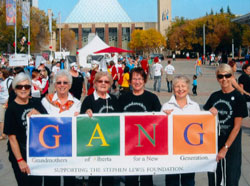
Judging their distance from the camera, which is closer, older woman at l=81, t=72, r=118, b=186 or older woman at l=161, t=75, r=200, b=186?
older woman at l=161, t=75, r=200, b=186

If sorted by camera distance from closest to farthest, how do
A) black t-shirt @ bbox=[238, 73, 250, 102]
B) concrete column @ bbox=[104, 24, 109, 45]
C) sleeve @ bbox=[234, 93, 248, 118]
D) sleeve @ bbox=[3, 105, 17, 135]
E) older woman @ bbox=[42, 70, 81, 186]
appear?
1. sleeve @ bbox=[3, 105, 17, 135]
2. sleeve @ bbox=[234, 93, 248, 118]
3. older woman @ bbox=[42, 70, 81, 186]
4. black t-shirt @ bbox=[238, 73, 250, 102]
5. concrete column @ bbox=[104, 24, 109, 45]

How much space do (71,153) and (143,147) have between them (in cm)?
89

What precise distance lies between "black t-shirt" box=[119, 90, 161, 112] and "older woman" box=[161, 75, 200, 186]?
19 cm

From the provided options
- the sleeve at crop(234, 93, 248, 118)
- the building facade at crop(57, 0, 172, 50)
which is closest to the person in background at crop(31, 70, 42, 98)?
the sleeve at crop(234, 93, 248, 118)

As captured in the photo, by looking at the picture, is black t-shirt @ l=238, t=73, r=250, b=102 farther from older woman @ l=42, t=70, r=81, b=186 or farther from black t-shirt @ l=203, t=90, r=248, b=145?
older woman @ l=42, t=70, r=81, b=186

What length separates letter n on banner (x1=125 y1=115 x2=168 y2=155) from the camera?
465cm

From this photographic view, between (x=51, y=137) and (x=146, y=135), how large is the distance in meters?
1.16

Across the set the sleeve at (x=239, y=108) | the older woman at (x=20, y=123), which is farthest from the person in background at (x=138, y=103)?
the older woman at (x=20, y=123)

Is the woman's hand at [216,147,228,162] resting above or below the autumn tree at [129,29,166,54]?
below

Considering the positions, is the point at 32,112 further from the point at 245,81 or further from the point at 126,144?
the point at 245,81

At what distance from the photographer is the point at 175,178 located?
4.69 metres

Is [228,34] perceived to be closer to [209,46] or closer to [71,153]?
[209,46]

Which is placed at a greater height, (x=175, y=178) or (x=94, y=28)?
(x=94, y=28)

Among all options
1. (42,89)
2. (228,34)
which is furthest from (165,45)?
(42,89)
